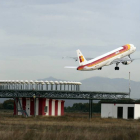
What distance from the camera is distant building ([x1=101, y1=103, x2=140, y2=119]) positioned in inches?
3991

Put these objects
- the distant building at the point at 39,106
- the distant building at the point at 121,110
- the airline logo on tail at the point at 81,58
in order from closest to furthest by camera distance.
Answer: the airline logo on tail at the point at 81,58 → the distant building at the point at 121,110 → the distant building at the point at 39,106

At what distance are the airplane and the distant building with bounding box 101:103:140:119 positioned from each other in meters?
12.0

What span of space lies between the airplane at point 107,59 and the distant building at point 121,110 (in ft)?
39.3

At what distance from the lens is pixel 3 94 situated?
105125mm

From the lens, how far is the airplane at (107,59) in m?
93.7

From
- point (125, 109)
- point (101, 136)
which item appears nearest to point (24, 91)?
point (125, 109)

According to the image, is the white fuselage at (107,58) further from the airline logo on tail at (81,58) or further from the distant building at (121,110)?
the distant building at (121,110)

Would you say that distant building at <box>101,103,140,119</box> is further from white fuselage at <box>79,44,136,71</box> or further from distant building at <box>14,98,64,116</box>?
distant building at <box>14,98,64,116</box>

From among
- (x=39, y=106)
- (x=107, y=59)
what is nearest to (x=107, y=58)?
(x=107, y=59)

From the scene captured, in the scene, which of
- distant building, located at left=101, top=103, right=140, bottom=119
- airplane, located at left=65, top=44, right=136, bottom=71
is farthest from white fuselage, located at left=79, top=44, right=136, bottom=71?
distant building, located at left=101, top=103, right=140, bottom=119

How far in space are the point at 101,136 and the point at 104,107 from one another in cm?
7449

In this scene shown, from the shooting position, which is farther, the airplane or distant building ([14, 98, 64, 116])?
distant building ([14, 98, 64, 116])

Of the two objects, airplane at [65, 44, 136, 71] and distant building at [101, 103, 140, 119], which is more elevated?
airplane at [65, 44, 136, 71]

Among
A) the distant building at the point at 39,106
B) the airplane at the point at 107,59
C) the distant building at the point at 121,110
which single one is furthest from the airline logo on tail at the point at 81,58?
the distant building at the point at 121,110
